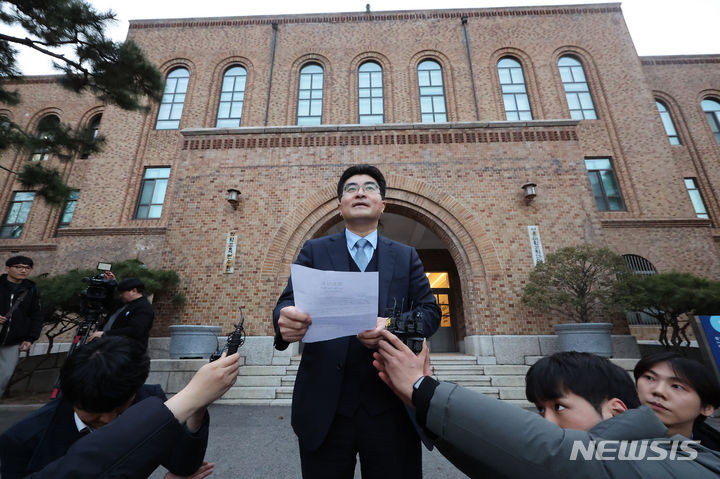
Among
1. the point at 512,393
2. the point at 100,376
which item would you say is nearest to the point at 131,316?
the point at 100,376

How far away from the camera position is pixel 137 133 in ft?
43.7

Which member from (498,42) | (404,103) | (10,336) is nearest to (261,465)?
(10,336)

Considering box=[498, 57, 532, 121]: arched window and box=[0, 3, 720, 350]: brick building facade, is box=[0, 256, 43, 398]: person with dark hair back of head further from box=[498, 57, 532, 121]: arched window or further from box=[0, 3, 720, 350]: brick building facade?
box=[498, 57, 532, 121]: arched window

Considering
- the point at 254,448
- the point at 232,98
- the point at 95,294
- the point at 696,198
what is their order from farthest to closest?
the point at 232,98
the point at 696,198
the point at 95,294
the point at 254,448

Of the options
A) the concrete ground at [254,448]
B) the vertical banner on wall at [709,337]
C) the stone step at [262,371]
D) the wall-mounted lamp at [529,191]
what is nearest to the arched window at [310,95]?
the wall-mounted lamp at [529,191]

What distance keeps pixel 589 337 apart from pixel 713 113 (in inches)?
623

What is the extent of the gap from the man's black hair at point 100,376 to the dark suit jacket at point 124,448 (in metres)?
0.24

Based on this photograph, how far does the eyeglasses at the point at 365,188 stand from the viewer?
5.93 ft

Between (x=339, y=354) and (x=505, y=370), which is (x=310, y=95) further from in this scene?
(x=339, y=354)

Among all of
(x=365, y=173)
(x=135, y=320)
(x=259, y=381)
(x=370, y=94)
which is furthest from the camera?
(x=370, y=94)

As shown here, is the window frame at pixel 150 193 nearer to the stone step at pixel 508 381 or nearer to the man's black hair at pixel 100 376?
the stone step at pixel 508 381

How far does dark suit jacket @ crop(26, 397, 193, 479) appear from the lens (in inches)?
31.1

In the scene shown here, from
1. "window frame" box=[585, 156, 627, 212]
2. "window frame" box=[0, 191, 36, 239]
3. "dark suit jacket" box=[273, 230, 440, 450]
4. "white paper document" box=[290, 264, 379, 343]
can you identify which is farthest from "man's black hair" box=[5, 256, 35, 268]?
"window frame" box=[585, 156, 627, 212]

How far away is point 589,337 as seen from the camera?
6.30 m
